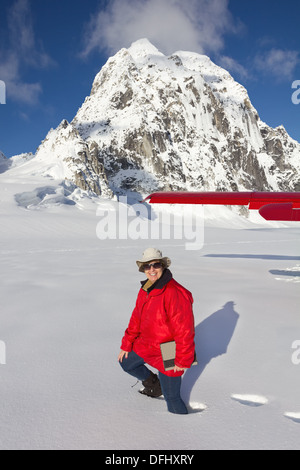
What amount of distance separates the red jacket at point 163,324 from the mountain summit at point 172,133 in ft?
291

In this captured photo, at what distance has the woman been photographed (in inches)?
86.0

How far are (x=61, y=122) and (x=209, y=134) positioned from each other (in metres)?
78.3

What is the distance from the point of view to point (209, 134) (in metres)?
151

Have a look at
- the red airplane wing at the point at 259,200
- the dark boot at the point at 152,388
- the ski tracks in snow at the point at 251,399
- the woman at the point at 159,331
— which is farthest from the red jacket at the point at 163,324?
the red airplane wing at the point at 259,200

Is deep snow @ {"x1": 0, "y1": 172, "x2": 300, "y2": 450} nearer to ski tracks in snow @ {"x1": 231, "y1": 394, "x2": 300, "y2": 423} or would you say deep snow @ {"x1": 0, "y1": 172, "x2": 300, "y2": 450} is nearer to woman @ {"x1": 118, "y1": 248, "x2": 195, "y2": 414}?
ski tracks in snow @ {"x1": 231, "y1": 394, "x2": 300, "y2": 423}

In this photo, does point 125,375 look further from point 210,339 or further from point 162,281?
point 210,339

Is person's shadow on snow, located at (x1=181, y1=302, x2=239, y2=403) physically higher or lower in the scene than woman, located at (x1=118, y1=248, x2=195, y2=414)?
lower

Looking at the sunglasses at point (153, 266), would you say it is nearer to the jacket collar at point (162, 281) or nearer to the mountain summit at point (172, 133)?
the jacket collar at point (162, 281)

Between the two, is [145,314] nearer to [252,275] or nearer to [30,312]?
[30,312]

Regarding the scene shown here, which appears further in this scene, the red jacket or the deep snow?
the red jacket

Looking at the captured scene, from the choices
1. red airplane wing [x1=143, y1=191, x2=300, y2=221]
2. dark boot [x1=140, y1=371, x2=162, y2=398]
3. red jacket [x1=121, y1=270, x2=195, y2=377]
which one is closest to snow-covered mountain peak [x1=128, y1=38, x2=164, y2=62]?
red airplane wing [x1=143, y1=191, x2=300, y2=221]

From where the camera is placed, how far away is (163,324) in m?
2.27

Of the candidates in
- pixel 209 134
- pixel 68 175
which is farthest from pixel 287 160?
pixel 68 175

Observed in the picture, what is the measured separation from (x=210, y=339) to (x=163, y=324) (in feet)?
4.93
